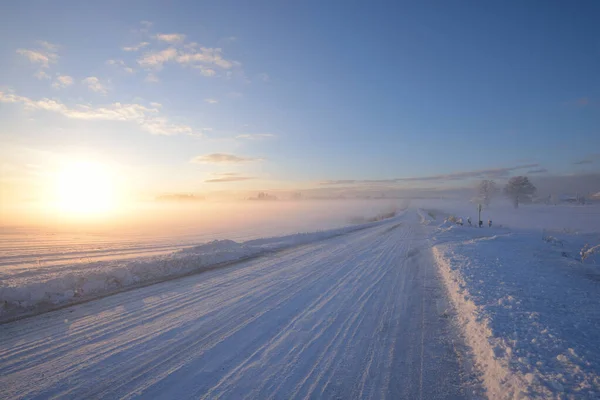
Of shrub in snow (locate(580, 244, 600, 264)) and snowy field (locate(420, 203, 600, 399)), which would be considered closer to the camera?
snowy field (locate(420, 203, 600, 399))

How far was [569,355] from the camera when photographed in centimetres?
412

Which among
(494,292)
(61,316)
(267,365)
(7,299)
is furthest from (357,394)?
(7,299)

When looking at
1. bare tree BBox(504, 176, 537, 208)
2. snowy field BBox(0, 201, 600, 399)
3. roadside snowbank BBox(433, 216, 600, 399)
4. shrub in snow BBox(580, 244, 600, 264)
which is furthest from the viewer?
bare tree BBox(504, 176, 537, 208)

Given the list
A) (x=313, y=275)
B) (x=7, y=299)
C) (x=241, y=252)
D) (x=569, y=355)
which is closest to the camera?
(x=569, y=355)

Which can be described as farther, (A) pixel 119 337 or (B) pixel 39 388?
(A) pixel 119 337

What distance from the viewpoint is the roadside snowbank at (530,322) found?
3.64 m

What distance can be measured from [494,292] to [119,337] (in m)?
9.04

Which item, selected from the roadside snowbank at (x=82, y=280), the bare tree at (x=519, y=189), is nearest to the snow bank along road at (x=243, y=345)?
the roadside snowbank at (x=82, y=280)

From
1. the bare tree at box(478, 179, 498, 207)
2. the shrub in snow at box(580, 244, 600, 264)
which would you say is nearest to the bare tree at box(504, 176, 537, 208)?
the bare tree at box(478, 179, 498, 207)

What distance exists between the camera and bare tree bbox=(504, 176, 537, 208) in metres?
63.2

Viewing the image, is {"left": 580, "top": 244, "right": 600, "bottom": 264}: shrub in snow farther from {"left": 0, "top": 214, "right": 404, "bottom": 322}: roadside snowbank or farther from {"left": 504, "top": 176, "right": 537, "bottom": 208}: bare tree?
{"left": 504, "top": 176, "right": 537, "bottom": 208}: bare tree

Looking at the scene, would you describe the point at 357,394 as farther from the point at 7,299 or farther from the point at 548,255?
the point at 548,255

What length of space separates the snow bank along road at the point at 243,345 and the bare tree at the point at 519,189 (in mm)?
72904

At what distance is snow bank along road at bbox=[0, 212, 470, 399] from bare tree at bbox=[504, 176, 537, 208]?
7290 cm
